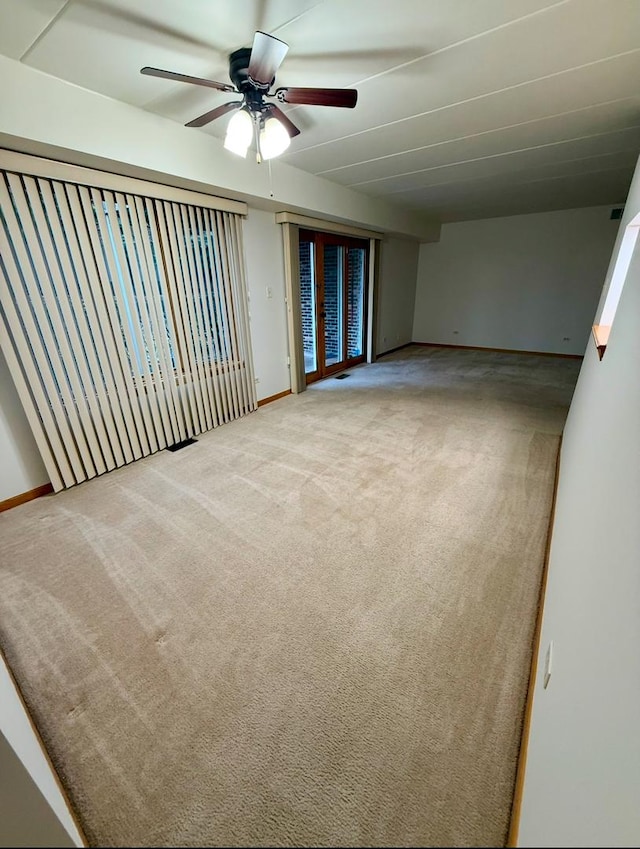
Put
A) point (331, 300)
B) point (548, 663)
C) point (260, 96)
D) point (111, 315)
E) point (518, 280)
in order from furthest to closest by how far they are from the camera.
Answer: point (518, 280)
point (331, 300)
point (111, 315)
point (260, 96)
point (548, 663)

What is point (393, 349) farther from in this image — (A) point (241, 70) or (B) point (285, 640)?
(B) point (285, 640)

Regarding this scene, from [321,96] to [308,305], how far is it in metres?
3.13

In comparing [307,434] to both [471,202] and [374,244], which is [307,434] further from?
[471,202]

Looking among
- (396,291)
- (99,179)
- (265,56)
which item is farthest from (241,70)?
(396,291)

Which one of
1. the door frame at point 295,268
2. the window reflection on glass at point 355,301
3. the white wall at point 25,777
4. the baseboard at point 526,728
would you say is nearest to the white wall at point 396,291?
the window reflection on glass at point 355,301

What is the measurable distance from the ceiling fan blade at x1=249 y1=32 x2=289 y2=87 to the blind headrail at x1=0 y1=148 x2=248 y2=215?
1.38 metres

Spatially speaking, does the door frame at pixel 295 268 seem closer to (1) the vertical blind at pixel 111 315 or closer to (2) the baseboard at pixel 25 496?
(1) the vertical blind at pixel 111 315

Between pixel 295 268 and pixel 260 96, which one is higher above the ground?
pixel 260 96

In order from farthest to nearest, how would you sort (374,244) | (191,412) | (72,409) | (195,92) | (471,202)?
(374,244), (471,202), (191,412), (72,409), (195,92)

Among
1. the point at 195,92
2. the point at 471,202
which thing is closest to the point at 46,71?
the point at 195,92

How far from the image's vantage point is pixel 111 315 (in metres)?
2.52

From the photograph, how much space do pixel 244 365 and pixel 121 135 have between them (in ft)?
6.68

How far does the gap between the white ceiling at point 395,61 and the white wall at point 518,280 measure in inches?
120

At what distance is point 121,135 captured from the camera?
211 cm
